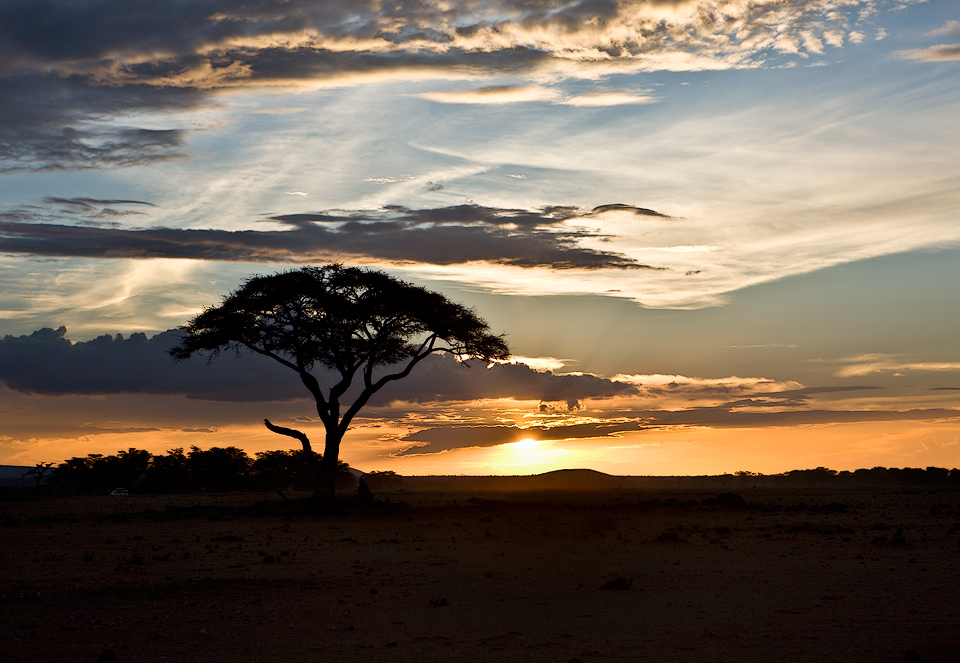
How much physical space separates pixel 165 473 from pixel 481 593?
50169mm

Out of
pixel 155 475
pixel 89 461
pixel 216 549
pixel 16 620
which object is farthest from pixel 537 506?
pixel 89 461

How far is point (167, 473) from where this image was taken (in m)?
58.7

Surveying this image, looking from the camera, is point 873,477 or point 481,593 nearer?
point 481,593

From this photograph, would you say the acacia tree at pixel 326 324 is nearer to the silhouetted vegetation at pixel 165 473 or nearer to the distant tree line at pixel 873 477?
the silhouetted vegetation at pixel 165 473

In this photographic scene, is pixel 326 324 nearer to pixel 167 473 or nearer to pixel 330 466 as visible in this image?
pixel 330 466

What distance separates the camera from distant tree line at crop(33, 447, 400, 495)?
5847 centimetres

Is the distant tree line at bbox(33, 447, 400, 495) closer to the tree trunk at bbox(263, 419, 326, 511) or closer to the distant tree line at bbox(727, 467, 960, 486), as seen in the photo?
the tree trunk at bbox(263, 419, 326, 511)

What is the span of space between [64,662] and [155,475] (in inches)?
2081

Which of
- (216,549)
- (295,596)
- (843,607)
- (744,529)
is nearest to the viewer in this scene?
(843,607)

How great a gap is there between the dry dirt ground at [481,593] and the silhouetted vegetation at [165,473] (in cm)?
3349

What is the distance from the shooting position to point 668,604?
13.0 metres

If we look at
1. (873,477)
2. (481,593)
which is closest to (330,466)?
(481,593)

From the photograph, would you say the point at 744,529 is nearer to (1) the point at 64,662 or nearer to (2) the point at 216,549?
(2) the point at 216,549

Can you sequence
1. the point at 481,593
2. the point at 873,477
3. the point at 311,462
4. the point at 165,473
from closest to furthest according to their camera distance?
the point at 481,593 → the point at 311,462 → the point at 165,473 → the point at 873,477
